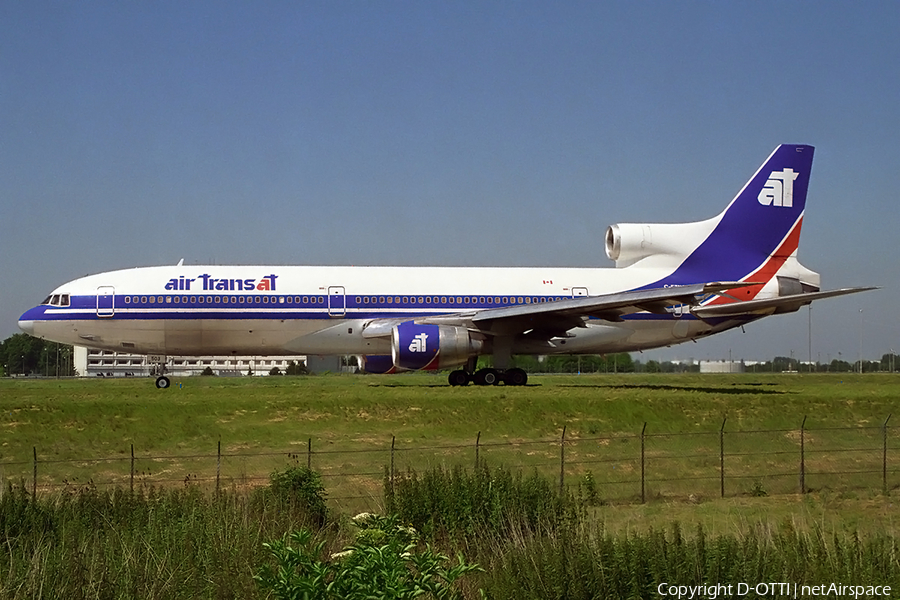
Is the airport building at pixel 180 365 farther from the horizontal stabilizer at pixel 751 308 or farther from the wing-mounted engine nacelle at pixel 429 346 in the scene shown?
the horizontal stabilizer at pixel 751 308

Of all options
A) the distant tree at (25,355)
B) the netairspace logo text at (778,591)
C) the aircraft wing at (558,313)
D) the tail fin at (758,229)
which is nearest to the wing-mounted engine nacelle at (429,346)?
the aircraft wing at (558,313)

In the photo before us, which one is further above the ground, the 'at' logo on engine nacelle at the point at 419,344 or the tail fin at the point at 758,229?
the tail fin at the point at 758,229

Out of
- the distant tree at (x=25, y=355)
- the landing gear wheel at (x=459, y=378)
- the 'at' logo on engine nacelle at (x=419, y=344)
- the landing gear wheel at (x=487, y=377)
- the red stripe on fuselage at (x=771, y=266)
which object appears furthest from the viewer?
the distant tree at (x=25, y=355)

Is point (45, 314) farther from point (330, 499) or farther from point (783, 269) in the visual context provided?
point (783, 269)

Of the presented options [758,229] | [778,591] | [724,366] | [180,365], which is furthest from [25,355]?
[778,591]

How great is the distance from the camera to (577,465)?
74.6ft

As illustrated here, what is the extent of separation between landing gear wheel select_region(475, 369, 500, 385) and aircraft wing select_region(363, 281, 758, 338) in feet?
5.63

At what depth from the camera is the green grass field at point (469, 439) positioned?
20.2 m

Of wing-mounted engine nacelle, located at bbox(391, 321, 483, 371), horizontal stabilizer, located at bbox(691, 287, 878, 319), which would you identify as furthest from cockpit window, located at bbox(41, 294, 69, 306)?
horizontal stabilizer, located at bbox(691, 287, 878, 319)

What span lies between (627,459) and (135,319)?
19442mm

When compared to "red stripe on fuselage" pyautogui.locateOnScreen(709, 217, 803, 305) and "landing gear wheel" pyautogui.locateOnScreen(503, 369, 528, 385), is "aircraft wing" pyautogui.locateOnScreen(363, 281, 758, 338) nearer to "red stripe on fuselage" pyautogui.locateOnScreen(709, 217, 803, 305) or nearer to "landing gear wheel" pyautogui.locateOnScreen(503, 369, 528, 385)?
"landing gear wheel" pyautogui.locateOnScreen(503, 369, 528, 385)

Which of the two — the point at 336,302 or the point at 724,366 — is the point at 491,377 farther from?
the point at 724,366

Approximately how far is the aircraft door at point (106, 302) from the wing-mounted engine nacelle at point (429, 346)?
1018cm

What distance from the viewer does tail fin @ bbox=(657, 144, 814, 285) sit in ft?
129
